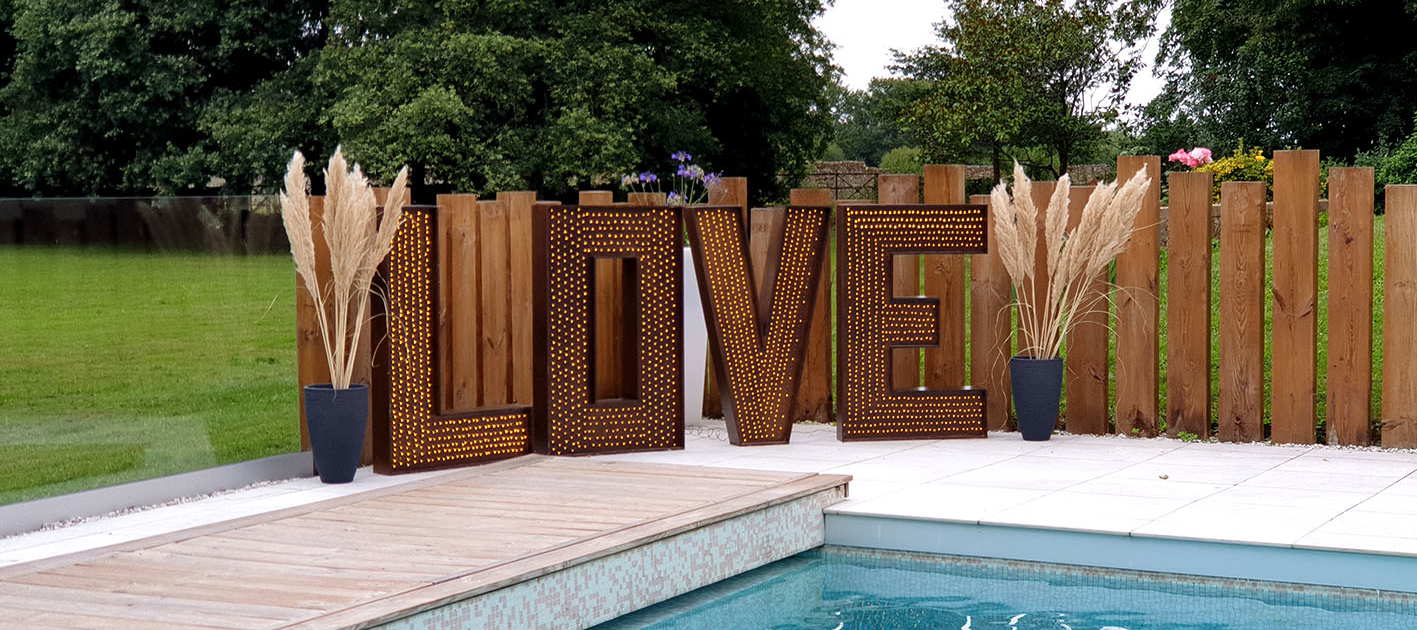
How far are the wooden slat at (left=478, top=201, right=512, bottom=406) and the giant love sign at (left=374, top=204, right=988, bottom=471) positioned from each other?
0.21m

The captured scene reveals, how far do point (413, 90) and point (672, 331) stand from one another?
14830 mm

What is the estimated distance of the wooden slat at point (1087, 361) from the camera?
6969mm

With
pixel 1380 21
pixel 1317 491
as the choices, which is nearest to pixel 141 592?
pixel 1317 491

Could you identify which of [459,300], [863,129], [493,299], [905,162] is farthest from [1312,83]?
[863,129]

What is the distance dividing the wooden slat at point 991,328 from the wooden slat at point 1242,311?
1.05 metres

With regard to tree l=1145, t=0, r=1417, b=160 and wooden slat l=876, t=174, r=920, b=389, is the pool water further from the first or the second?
tree l=1145, t=0, r=1417, b=160

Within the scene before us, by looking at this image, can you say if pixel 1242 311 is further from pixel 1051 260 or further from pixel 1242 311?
pixel 1051 260

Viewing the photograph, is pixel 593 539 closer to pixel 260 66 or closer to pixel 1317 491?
pixel 1317 491

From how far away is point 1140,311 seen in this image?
688 centimetres

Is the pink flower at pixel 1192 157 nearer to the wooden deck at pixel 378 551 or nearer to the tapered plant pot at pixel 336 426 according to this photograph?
the wooden deck at pixel 378 551

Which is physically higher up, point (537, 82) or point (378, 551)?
point (537, 82)

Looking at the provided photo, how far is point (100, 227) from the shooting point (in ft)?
18.2

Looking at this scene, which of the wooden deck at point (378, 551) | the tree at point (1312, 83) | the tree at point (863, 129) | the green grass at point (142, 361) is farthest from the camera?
the tree at point (863, 129)

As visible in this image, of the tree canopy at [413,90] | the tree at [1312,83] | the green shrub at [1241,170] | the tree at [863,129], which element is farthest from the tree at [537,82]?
the tree at [863,129]
